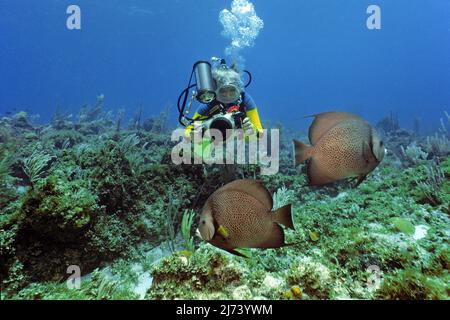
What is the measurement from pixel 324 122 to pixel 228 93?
8.70 feet

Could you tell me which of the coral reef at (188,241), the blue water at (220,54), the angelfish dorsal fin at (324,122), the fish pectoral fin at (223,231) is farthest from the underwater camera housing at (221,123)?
the blue water at (220,54)

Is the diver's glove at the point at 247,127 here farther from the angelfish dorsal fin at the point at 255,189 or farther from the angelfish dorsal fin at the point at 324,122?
the angelfish dorsal fin at the point at 255,189

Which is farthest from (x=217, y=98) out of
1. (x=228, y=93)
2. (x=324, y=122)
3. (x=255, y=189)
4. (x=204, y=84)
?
(x=255, y=189)

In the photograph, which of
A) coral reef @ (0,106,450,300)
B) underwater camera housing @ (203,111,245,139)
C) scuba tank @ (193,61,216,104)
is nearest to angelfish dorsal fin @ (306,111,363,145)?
coral reef @ (0,106,450,300)

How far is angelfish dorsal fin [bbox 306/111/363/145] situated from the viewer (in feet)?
6.12

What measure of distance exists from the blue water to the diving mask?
951 cm

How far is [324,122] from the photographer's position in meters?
1.91

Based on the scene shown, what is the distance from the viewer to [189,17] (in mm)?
53781

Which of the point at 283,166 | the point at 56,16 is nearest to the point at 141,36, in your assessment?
the point at 56,16

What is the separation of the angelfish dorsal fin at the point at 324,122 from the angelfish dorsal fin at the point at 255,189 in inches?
19.9

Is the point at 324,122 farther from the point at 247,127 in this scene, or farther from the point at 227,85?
the point at 227,85

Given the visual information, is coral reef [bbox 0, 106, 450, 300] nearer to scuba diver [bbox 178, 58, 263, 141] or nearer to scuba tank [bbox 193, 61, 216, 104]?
scuba diver [bbox 178, 58, 263, 141]

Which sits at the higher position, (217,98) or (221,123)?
(217,98)
